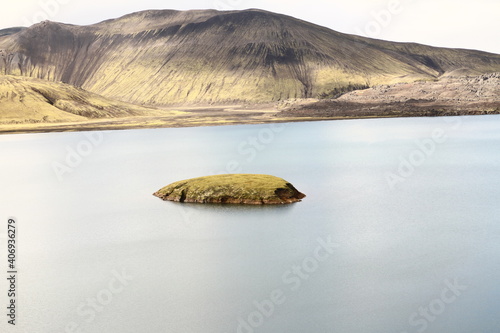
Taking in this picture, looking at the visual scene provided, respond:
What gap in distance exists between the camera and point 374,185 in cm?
6103

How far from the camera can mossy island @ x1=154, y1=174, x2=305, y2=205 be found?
160 feet

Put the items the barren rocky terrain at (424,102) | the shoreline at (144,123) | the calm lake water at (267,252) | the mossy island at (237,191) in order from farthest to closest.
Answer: the barren rocky terrain at (424,102)
the shoreline at (144,123)
the mossy island at (237,191)
the calm lake water at (267,252)

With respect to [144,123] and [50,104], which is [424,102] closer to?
[144,123]

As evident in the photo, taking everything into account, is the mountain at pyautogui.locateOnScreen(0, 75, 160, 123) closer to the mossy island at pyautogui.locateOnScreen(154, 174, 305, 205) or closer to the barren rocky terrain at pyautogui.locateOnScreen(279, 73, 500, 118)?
the barren rocky terrain at pyautogui.locateOnScreen(279, 73, 500, 118)

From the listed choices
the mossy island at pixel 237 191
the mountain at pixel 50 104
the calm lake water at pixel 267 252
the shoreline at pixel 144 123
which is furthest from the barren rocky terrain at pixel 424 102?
the mossy island at pixel 237 191

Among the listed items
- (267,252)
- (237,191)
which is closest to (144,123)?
(237,191)

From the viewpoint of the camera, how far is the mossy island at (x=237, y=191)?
48656mm

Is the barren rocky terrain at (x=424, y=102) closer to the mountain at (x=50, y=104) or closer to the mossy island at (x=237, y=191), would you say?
the mountain at (x=50, y=104)

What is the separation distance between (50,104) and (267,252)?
501 feet

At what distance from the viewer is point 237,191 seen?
49219mm

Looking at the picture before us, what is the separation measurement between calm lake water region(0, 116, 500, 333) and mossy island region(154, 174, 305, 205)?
4.23 ft

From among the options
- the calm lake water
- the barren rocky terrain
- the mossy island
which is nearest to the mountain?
the barren rocky terrain

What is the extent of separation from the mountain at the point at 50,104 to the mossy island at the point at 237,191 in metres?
123

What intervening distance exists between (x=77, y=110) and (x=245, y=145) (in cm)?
8599
